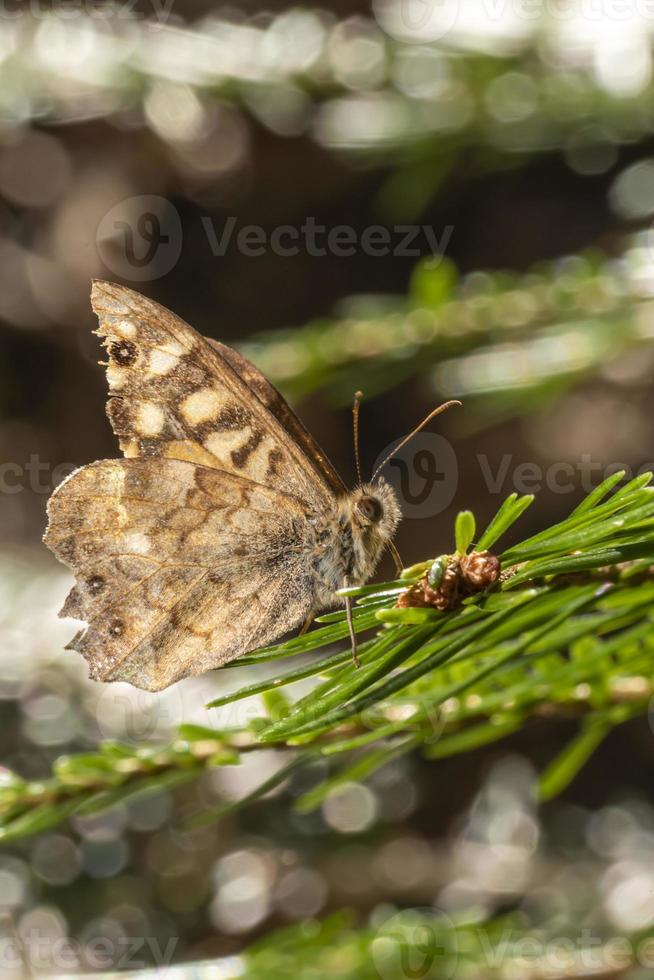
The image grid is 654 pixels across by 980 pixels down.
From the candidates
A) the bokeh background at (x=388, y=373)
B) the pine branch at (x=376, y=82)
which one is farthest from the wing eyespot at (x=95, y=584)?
the pine branch at (x=376, y=82)

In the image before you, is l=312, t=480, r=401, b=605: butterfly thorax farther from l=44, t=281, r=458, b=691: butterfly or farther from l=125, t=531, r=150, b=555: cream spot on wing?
l=125, t=531, r=150, b=555: cream spot on wing

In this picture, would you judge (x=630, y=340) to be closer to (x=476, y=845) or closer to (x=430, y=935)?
(x=430, y=935)

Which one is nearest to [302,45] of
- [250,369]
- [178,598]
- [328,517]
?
[250,369]

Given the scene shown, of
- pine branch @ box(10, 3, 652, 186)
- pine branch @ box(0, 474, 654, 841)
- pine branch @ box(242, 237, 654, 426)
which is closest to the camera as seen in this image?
pine branch @ box(0, 474, 654, 841)

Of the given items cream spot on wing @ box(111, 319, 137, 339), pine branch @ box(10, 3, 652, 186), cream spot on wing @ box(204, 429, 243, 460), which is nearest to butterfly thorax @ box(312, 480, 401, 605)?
cream spot on wing @ box(204, 429, 243, 460)

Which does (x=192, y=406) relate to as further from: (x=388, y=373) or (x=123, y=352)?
(x=388, y=373)

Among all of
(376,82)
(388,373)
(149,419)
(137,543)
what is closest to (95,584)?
(137,543)
